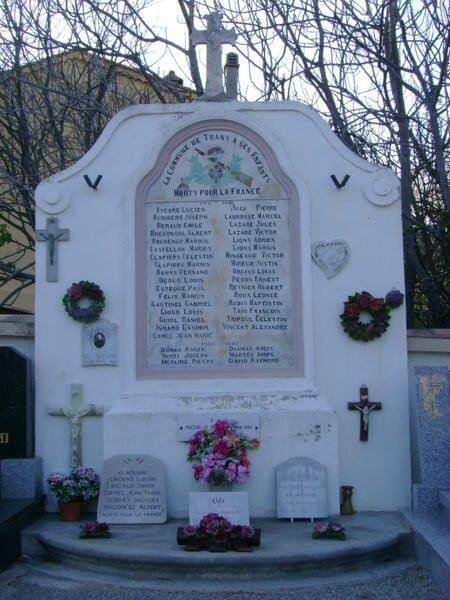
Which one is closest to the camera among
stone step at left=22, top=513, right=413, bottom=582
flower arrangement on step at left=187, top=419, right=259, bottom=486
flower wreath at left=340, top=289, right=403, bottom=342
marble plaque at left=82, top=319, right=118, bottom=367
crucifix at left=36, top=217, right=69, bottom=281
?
stone step at left=22, top=513, right=413, bottom=582

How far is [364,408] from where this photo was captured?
7.23 metres

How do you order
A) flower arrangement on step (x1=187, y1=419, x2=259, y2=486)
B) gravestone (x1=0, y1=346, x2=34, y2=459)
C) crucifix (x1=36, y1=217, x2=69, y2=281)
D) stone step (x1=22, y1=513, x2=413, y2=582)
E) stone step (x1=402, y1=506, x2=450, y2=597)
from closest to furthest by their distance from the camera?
stone step (x1=402, y1=506, x2=450, y2=597) → stone step (x1=22, y1=513, x2=413, y2=582) → flower arrangement on step (x1=187, y1=419, x2=259, y2=486) → gravestone (x1=0, y1=346, x2=34, y2=459) → crucifix (x1=36, y1=217, x2=69, y2=281)

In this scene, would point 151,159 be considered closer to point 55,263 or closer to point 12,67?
point 55,263

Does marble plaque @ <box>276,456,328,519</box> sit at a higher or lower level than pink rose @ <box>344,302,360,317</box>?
lower

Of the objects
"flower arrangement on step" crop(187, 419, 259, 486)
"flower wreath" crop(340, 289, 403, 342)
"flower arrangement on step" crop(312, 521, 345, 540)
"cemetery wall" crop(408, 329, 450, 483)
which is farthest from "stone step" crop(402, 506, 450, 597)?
"flower wreath" crop(340, 289, 403, 342)

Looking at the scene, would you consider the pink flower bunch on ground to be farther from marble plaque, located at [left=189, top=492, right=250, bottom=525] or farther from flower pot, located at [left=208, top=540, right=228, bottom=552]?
marble plaque, located at [left=189, top=492, right=250, bottom=525]

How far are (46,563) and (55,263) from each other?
2689 millimetres

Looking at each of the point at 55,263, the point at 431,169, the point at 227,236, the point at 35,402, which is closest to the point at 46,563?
the point at 35,402

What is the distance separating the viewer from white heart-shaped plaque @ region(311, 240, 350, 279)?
737 cm

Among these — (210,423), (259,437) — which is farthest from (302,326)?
(210,423)

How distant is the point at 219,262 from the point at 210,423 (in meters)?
1.45

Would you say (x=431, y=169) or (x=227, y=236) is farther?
(x=431, y=169)

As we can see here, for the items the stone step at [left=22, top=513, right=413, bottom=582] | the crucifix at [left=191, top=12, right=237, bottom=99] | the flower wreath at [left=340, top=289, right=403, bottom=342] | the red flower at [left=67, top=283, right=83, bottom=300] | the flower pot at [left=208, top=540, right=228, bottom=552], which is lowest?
the stone step at [left=22, top=513, right=413, bottom=582]

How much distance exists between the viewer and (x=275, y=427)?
23.0 feet
